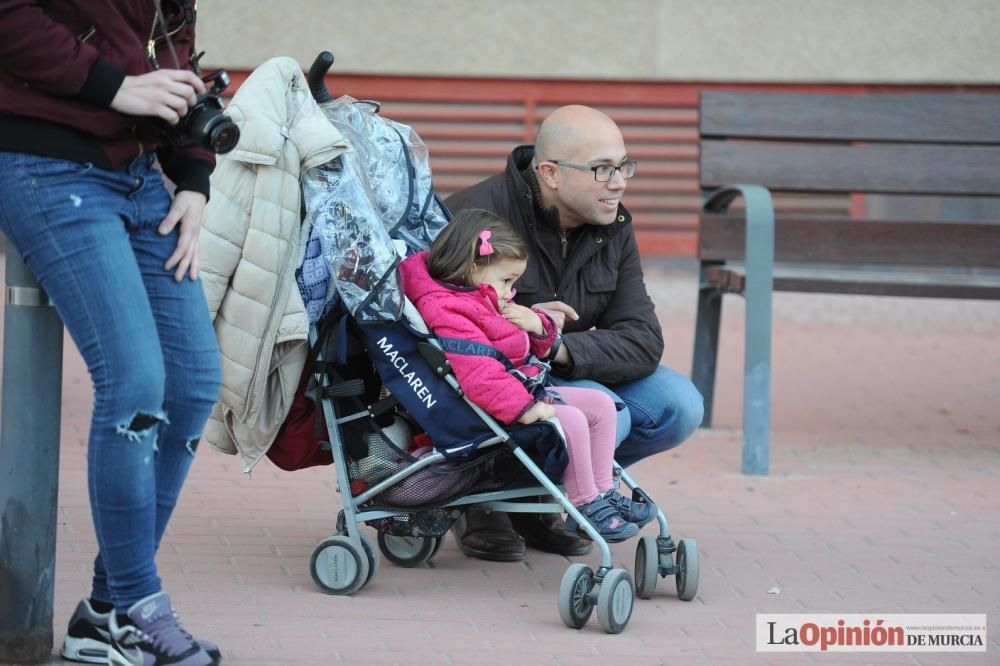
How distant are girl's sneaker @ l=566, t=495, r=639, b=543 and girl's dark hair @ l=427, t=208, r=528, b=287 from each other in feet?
2.21

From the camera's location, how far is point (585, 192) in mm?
4359

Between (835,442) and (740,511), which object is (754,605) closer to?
(740,511)

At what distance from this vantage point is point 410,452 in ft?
13.3

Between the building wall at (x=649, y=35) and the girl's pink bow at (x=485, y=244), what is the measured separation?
732cm

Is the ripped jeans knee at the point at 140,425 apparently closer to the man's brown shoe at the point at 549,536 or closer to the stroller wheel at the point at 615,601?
the stroller wheel at the point at 615,601

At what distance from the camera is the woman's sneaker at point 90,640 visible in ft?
10.7

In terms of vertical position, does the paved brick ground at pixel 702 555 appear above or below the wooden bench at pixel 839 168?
below

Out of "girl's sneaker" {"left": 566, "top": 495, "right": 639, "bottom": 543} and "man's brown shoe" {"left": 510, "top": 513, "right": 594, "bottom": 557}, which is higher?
"girl's sneaker" {"left": 566, "top": 495, "right": 639, "bottom": 543}

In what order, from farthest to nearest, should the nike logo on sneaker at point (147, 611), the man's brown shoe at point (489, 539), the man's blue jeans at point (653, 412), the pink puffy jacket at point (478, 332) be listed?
1. the man's brown shoe at point (489, 539)
2. the man's blue jeans at point (653, 412)
3. the pink puffy jacket at point (478, 332)
4. the nike logo on sneaker at point (147, 611)

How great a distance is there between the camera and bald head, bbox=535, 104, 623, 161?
4375 mm

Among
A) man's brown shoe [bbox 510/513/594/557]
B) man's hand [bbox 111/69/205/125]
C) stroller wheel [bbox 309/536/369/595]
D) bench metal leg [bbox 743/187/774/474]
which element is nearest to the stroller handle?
man's hand [bbox 111/69/205/125]

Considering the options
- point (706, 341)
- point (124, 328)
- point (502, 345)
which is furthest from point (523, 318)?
point (706, 341)

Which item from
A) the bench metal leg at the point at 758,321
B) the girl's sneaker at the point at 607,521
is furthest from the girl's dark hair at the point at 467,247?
the bench metal leg at the point at 758,321

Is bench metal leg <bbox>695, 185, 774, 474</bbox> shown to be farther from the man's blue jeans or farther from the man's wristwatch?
the man's wristwatch
